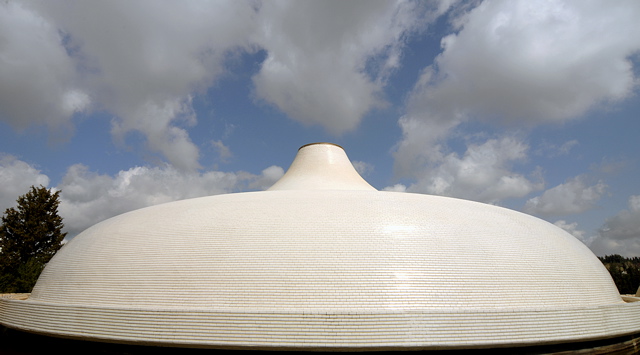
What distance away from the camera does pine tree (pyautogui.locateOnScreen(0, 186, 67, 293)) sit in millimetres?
24608

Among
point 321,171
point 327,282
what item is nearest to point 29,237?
point 321,171

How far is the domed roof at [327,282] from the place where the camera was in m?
8.12

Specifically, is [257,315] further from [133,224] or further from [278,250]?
[133,224]

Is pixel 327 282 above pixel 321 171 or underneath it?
underneath

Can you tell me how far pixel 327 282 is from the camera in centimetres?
875

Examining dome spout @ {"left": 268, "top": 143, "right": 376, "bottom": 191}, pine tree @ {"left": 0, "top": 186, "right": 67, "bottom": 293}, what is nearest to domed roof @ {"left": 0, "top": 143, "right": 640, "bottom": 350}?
dome spout @ {"left": 268, "top": 143, "right": 376, "bottom": 191}

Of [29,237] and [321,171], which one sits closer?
[321,171]

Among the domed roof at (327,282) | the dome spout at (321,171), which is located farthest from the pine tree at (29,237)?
the dome spout at (321,171)

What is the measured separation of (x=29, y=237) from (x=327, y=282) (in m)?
29.5

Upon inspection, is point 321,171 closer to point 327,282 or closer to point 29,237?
point 327,282

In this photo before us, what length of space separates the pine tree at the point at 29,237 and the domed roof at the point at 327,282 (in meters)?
16.7

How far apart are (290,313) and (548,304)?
6.94 metres

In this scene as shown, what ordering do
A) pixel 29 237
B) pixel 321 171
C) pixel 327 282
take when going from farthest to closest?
pixel 29 237 < pixel 321 171 < pixel 327 282

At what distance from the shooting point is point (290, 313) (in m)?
8.09
